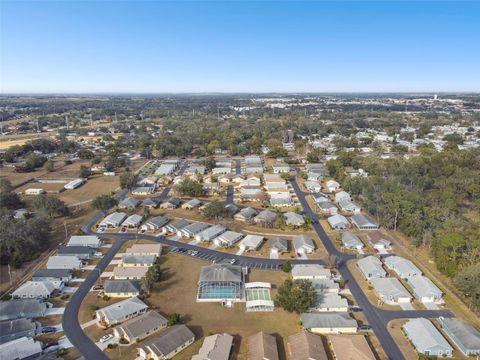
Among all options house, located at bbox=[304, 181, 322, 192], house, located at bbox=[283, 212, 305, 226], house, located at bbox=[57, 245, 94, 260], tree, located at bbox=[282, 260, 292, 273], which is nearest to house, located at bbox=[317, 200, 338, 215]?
house, located at bbox=[283, 212, 305, 226]

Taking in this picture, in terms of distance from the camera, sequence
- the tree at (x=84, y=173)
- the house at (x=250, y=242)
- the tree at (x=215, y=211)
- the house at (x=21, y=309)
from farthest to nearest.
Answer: the tree at (x=84, y=173) < the tree at (x=215, y=211) < the house at (x=250, y=242) < the house at (x=21, y=309)

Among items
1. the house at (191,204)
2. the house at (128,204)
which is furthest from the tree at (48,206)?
the house at (191,204)

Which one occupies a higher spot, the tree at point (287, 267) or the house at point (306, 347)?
the house at point (306, 347)

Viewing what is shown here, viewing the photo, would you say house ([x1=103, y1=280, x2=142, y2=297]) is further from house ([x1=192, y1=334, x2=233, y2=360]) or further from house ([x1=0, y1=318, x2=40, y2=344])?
house ([x1=192, y1=334, x2=233, y2=360])

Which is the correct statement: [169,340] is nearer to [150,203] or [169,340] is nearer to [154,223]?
[154,223]

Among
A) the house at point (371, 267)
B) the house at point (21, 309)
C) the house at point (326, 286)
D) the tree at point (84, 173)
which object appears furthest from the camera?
the tree at point (84, 173)

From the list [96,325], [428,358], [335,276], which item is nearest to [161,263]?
[96,325]

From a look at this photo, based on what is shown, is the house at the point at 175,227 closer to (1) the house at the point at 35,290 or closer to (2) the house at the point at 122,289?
(2) the house at the point at 122,289
